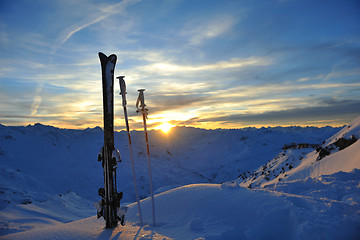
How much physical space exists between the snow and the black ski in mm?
378

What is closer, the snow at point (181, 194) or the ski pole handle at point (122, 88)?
the snow at point (181, 194)

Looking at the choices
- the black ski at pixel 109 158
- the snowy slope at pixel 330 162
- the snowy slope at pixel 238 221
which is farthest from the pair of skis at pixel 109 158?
the snowy slope at pixel 330 162

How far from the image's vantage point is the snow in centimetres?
488

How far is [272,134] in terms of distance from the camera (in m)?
53.6

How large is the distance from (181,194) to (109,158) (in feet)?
8.66

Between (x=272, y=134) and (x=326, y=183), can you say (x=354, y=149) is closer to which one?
(x=326, y=183)

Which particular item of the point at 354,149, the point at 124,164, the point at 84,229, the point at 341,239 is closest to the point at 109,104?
the point at 84,229

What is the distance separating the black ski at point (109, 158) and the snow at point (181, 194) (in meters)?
0.38

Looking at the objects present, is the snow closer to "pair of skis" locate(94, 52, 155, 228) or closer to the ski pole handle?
"pair of skis" locate(94, 52, 155, 228)

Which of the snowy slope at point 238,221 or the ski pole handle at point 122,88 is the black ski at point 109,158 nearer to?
the ski pole handle at point 122,88

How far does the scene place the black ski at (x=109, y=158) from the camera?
5.53 meters

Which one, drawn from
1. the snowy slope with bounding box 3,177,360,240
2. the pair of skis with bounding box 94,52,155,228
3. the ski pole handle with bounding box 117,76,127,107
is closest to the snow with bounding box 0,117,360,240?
the snowy slope with bounding box 3,177,360,240

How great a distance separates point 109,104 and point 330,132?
6777 cm

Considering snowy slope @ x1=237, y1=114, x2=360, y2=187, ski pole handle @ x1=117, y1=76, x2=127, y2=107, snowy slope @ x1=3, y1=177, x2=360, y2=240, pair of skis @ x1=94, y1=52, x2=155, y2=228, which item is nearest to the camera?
snowy slope @ x1=3, y1=177, x2=360, y2=240
